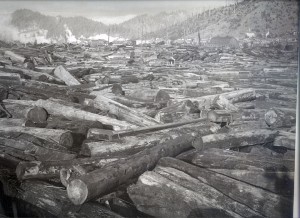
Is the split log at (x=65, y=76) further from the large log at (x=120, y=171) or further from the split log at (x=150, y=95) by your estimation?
the large log at (x=120, y=171)

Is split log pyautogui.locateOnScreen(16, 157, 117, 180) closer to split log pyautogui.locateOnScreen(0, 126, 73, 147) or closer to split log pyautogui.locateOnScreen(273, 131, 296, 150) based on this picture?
split log pyautogui.locateOnScreen(0, 126, 73, 147)

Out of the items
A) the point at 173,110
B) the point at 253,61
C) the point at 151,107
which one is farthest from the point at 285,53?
the point at 151,107

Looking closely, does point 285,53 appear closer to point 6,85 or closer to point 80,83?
point 80,83

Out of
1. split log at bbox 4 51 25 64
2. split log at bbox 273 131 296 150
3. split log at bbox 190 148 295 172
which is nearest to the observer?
split log at bbox 190 148 295 172

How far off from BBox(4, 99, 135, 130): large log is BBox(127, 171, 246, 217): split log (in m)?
1.47

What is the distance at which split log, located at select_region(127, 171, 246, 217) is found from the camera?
302 cm

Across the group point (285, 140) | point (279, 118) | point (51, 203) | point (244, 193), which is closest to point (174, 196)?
point (244, 193)

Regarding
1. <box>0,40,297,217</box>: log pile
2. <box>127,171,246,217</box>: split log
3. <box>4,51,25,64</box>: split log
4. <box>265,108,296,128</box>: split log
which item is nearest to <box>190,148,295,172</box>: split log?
<box>0,40,297,217</box>: log pile

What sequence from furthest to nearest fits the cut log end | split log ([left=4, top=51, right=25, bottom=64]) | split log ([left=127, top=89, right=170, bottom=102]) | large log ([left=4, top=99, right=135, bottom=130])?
split log ([left=4, top=51, right=25, bottom=64]), split log ([left=127, top=89, right=170, bottom=102]), large log ([left=4, top=99, right=135, bottom=130]), the cut log end

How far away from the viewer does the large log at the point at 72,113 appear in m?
4.75

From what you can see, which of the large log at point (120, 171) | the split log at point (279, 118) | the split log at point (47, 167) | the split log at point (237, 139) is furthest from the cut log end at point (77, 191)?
the split log at point (279, 118)

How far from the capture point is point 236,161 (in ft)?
12.1

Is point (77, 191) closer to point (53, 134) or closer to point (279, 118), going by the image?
point (53, 134)

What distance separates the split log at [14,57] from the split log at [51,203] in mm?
4061
